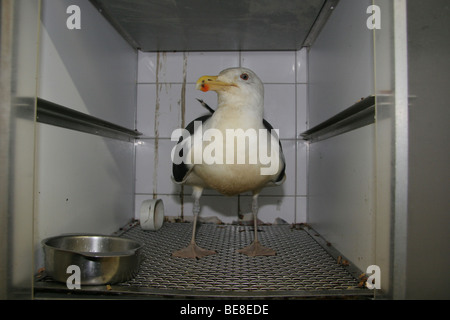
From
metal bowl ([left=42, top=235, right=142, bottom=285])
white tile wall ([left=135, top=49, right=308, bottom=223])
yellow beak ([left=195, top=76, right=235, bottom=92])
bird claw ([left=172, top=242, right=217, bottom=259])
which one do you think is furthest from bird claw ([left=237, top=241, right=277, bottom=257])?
yellow beak ([left=195, top=76, right=235, bottom=92])

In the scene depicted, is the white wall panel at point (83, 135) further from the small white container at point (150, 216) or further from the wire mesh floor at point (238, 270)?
the wire mesh floor at point (238, 270)

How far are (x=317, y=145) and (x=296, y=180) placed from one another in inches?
15.1

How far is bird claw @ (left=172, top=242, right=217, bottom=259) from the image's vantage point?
1660 mm

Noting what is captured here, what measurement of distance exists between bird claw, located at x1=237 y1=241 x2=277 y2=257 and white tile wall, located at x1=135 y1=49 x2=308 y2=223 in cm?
76

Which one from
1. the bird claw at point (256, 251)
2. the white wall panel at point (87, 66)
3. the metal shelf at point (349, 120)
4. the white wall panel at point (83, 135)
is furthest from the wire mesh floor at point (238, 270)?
the white wall panel at point (87, 66)

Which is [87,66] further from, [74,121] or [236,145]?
[236,145]

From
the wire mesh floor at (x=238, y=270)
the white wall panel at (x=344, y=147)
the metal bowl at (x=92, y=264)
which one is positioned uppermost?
the white wall panel at (x=344, y=147)

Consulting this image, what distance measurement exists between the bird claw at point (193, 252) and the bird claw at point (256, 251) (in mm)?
174

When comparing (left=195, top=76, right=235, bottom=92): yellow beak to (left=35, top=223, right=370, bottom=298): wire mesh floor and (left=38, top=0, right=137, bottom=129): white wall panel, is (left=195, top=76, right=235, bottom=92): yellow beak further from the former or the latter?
(left=35, top=223, right=370, bottom=298): wire mesh floor

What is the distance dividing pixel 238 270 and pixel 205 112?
1424 mm

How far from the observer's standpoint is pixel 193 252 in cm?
169

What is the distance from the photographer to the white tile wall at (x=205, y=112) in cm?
252
